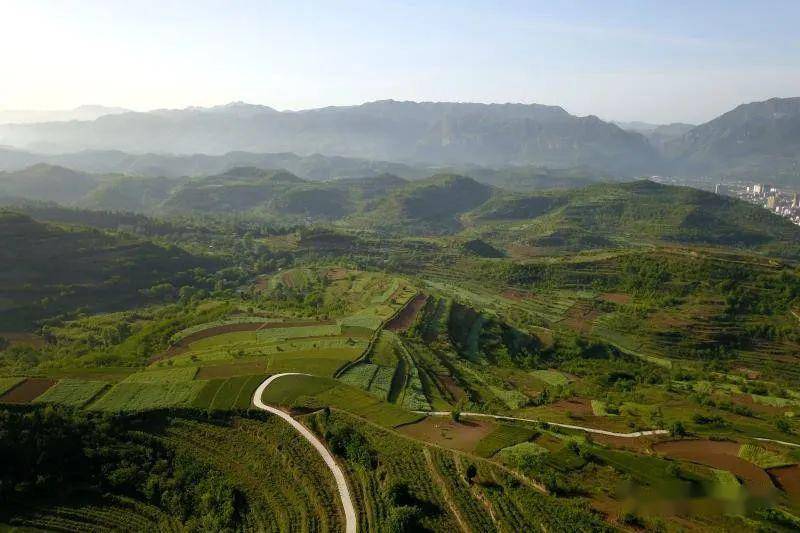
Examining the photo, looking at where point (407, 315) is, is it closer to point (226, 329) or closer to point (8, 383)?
point (226, 329)

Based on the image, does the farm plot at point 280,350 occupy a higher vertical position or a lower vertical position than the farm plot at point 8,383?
lower

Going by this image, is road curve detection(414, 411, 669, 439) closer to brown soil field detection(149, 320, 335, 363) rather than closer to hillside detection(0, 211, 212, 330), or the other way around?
brown soil field detection(149, 320, 335, 363)

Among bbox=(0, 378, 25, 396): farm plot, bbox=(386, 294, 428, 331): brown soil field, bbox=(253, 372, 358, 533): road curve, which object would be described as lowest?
bbox=(386, 294, 428, 331): brown soil field

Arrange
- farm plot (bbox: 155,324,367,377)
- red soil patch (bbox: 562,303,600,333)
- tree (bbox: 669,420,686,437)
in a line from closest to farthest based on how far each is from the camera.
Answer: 1. tree (bbox: 669,420,686,437)
2. farm plot (bbox: 155,324,367,377)
3. red soil patch (bbox: 562,303,600,333)

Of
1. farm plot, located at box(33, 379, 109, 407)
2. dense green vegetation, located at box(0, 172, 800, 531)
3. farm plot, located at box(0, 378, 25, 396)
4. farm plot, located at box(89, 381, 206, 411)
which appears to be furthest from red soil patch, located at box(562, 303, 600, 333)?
farm plot, located at box(0, 378, 25, 396)

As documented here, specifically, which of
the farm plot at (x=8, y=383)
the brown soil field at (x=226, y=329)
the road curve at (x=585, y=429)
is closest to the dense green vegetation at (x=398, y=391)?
the brown soil field at (x=226, y=329)

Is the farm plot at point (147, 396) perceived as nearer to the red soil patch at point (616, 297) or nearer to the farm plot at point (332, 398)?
the farm plot at point (332, 398)

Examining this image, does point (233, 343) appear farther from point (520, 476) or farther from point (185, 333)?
point (520, 476)
